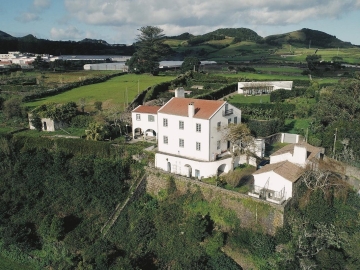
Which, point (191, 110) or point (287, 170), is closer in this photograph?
point (287, 170)

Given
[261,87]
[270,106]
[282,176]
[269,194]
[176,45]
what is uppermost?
[176,45]

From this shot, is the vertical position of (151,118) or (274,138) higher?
(151,118)

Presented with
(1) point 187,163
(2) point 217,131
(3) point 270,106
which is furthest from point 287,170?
(3) point 270,106

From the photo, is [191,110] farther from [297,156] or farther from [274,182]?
[297,156]

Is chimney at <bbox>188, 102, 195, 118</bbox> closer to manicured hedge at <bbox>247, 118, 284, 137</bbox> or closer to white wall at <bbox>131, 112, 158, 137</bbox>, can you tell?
white wall at <bbox>131, 112, 158, 137</bbox>

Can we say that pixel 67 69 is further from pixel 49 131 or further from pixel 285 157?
pixel 285 157

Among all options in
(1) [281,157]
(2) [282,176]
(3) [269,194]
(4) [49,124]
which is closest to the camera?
(2) [282,176]

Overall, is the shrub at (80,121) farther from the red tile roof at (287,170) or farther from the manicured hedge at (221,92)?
the red tile roof at (287,170)
